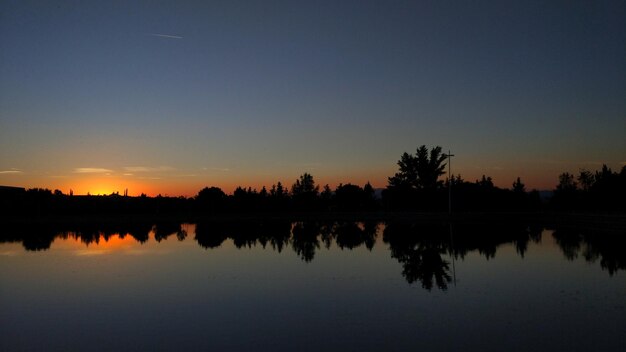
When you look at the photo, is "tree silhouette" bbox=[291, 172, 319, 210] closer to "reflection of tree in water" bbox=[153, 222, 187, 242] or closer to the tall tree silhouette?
the tall tree silhouette

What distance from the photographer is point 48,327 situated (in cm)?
1185

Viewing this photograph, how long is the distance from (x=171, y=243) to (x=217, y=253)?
7.72m

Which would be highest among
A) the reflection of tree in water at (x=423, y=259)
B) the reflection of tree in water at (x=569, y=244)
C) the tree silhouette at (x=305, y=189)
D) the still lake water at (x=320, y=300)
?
the tree silhouette at (x=305, y=189)

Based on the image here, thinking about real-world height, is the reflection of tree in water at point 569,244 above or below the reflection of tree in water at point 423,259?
above

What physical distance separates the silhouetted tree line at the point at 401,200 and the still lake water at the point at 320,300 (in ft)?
138

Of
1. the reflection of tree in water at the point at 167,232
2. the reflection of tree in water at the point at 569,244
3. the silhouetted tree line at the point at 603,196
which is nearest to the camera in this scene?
the reflection of tree in water at the point at 569,244

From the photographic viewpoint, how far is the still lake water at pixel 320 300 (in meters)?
10.4

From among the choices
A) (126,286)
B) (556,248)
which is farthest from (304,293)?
(556,248)

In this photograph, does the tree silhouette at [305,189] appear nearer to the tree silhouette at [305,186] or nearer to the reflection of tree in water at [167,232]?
the tree silhouette at [305,186]

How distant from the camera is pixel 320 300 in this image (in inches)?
565

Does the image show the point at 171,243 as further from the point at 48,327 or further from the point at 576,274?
the point at 576,274

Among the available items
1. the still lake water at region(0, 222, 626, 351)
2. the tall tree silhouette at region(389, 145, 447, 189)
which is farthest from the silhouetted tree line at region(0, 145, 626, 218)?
the still lake water at region(0, 222, 626, 351)

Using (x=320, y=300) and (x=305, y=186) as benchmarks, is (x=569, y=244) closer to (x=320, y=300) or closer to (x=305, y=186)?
(x=320, y=300)

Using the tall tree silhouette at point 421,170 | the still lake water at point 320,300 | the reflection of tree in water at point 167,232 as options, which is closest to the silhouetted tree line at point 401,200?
the tall tree silhouette at point 421,170
